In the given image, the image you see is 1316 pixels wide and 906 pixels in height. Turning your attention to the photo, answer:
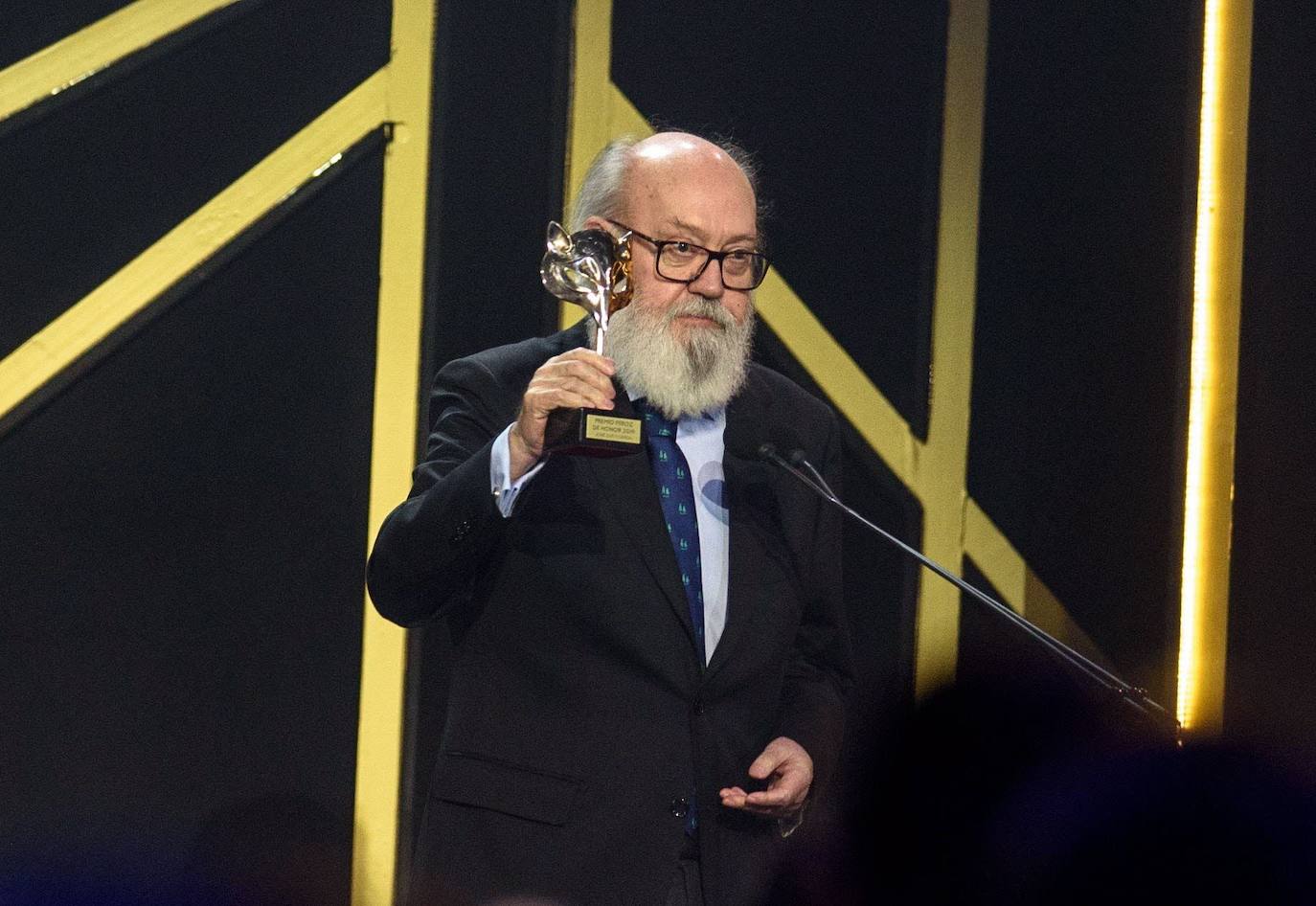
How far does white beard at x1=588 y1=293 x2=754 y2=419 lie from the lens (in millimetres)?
2191

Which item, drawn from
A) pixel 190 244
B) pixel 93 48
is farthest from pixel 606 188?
pixel 93 48

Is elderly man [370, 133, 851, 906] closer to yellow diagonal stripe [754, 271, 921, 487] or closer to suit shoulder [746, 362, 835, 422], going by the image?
suit shoulder [746, 362, 835, 422]

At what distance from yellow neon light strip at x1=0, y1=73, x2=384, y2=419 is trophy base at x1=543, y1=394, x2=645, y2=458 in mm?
1218

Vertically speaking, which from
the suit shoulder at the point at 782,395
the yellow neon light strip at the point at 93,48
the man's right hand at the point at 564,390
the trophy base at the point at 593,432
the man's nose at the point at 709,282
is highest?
the yellow neon light strip at the point at 93,48

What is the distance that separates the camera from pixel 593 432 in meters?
1.71

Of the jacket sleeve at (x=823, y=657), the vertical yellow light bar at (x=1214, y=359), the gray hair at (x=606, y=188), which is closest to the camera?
the jacket sleeve at (x=823, y=657)

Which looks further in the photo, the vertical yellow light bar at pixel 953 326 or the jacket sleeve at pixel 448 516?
the vertical yellow light bar at pixel 953 326

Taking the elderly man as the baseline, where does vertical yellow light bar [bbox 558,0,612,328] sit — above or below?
above

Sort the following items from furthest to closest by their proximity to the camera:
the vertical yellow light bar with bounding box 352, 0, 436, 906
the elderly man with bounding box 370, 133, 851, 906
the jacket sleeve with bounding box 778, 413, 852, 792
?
the vertical yellow light bar with bounding box 352, 0, 436, 906
the jacket sleeve with bounding box 778, 413, 852, 792
the elderly man with bounding box 370, 133, 851, 906

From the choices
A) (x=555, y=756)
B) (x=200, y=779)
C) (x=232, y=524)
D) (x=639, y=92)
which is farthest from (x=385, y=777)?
(x=639, y=92)

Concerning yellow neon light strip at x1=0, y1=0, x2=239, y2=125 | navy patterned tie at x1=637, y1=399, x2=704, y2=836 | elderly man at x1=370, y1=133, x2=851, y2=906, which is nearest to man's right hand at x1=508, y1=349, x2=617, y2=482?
elderly man at x1=370, y1=133, x2=851, y2=906

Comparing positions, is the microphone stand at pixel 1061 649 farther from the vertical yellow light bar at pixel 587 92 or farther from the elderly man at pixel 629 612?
the vertical yellow light bar at pixel 587 92

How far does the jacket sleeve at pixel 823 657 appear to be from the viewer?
2172mm

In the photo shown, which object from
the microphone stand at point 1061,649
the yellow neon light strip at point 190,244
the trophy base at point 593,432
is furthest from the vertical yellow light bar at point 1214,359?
the trophy base at point 593,432
